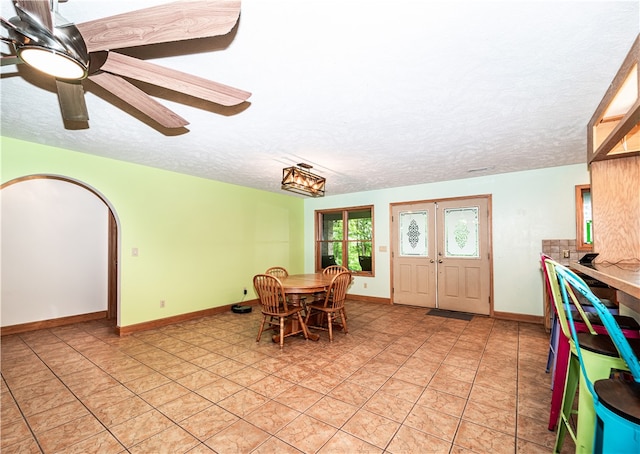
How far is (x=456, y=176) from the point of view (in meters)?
4.96

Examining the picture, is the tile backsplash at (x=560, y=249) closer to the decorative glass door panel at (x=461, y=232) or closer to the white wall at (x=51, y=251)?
the decorative glass door panel at (x=461, y=232)

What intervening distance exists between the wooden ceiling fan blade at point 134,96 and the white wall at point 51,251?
3.95 meters

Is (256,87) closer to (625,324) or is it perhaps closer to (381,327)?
(625,324)

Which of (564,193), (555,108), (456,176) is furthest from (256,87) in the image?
(564,193)

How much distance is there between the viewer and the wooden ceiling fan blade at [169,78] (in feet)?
4.89

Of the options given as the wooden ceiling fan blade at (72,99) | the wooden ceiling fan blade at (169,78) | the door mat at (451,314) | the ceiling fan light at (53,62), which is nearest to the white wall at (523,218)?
the door mat at (451,314)

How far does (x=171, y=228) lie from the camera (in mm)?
4648

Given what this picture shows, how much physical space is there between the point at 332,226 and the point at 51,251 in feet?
17.4

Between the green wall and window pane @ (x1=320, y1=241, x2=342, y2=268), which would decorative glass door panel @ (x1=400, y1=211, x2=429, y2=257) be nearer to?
window pane @ (x1=320, y1=241, x2=342, y2=268)

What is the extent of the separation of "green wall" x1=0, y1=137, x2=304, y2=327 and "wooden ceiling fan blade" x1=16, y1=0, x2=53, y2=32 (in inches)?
121

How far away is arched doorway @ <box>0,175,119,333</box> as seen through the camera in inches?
166

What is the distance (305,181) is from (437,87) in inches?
79.6

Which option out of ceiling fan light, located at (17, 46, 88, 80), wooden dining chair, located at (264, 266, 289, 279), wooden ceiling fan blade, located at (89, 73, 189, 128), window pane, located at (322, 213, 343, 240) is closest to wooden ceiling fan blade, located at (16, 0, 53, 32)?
ceiling fan light, located at (17, 46, 88, 80)

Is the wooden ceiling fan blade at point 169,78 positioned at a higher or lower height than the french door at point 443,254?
higher
